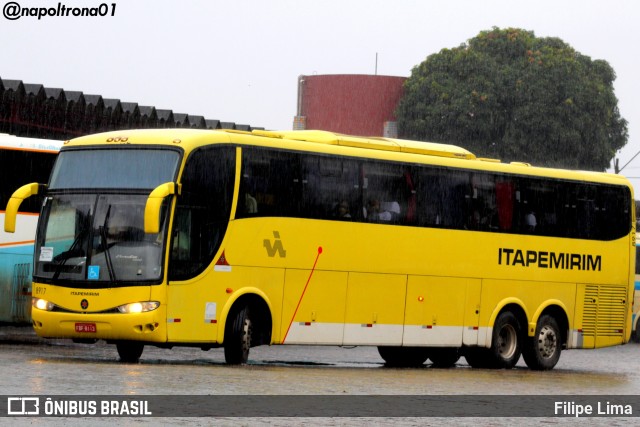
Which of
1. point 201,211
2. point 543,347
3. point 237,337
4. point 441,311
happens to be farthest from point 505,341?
point 201,211

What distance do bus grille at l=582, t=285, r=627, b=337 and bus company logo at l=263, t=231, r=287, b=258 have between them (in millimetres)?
7047

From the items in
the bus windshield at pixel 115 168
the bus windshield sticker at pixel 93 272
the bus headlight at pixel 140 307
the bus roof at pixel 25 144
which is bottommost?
the bus headlight at pixel 140 307

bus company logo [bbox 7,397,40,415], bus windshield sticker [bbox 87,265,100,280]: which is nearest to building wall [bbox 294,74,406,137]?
bus windshield sticker [bbox 87,265,100,280]

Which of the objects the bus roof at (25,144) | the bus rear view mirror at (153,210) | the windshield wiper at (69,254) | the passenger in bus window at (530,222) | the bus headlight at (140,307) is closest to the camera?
the bus rear view mirror at (153,210)

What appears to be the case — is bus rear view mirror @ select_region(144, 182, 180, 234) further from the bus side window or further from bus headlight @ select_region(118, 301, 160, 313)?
bus headlight @ select_region(118, 301, 160, 313)

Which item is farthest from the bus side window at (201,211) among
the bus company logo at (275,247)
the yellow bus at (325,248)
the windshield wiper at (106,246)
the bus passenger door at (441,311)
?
the bus passenger door at (441,311)

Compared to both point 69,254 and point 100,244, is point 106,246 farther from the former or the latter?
point 69,254

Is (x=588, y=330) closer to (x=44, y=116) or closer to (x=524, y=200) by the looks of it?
(x=524, y=200)

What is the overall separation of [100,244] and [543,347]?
889cm

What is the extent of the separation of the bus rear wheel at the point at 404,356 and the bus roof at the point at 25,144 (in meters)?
6.41

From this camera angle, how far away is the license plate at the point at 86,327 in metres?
19.8

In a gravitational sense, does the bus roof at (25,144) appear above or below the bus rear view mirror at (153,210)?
above

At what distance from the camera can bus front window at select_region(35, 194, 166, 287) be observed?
783 inches

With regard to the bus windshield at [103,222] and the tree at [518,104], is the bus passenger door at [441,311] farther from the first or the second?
the tree at [518,104]
